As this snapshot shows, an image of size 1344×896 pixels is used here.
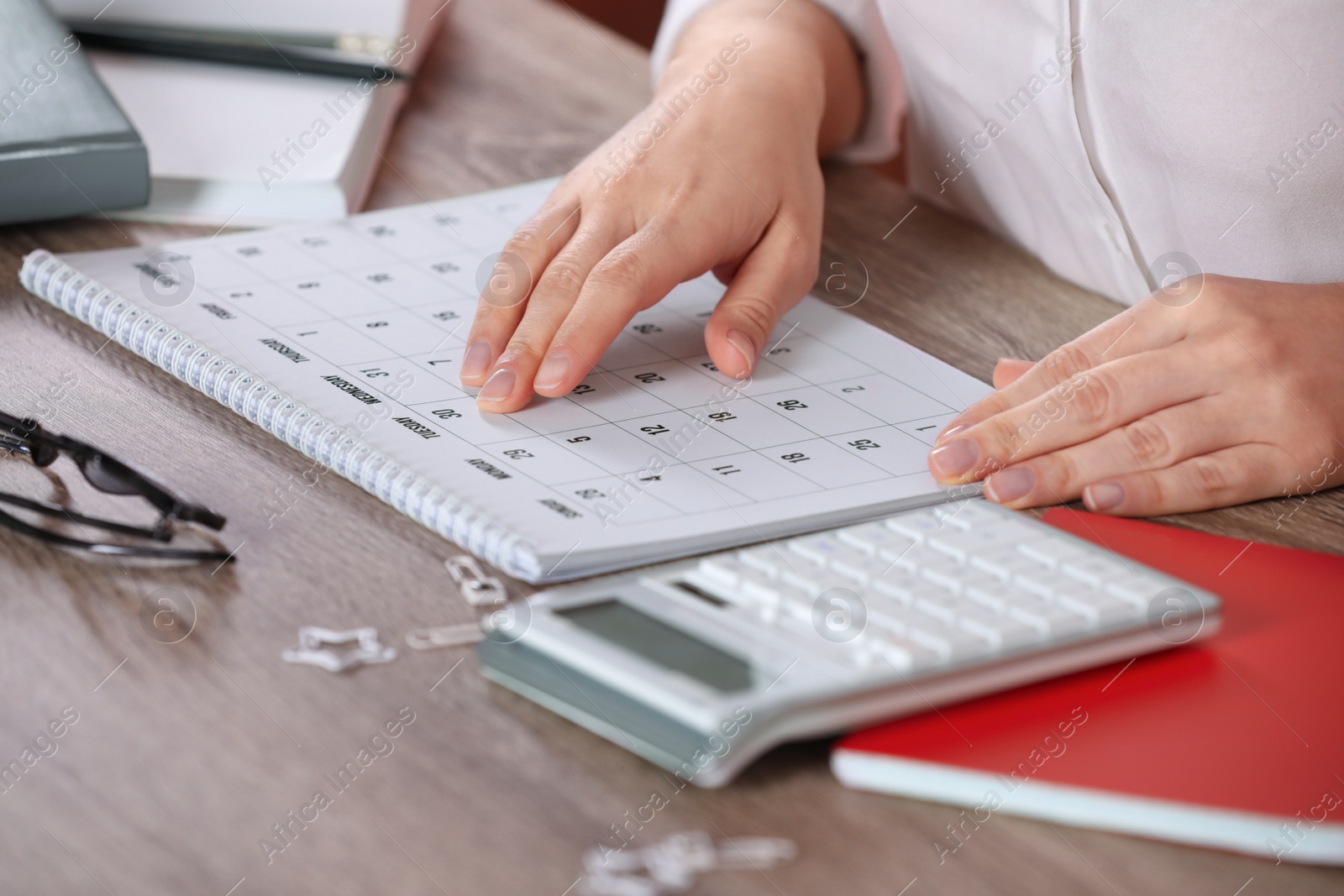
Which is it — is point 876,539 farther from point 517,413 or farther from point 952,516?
point 517,413

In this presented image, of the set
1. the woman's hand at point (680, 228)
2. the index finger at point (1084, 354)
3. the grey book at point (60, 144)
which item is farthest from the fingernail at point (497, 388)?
the grey book at point (60, 144)

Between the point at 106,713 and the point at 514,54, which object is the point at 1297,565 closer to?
the point at 106,713

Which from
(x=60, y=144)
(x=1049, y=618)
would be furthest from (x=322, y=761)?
(x=60, y=144)

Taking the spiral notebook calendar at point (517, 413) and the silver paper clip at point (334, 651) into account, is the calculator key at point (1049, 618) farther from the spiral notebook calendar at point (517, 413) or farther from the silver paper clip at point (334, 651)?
the silver paper clip at point (334, 651)

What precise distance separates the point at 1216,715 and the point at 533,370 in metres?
0.38

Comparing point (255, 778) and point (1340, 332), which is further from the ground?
point (1340, 332)

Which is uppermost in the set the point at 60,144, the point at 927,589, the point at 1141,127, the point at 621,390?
the point at 1141,127

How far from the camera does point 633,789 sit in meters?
0.43

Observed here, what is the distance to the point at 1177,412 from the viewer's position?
655 mm

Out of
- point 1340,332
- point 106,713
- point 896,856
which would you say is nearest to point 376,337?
point 106,713

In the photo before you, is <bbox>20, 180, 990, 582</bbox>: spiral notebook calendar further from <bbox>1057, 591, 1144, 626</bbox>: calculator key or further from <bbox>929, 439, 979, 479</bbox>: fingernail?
<bbox>1057, 591, 1144, 626</bbox>: calculator key

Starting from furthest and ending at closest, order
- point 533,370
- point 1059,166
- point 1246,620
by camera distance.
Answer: point 1059,166 < point 533,370 < point 1246,620

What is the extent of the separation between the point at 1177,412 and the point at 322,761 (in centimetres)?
47

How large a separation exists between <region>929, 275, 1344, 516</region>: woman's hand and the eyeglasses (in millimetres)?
352
